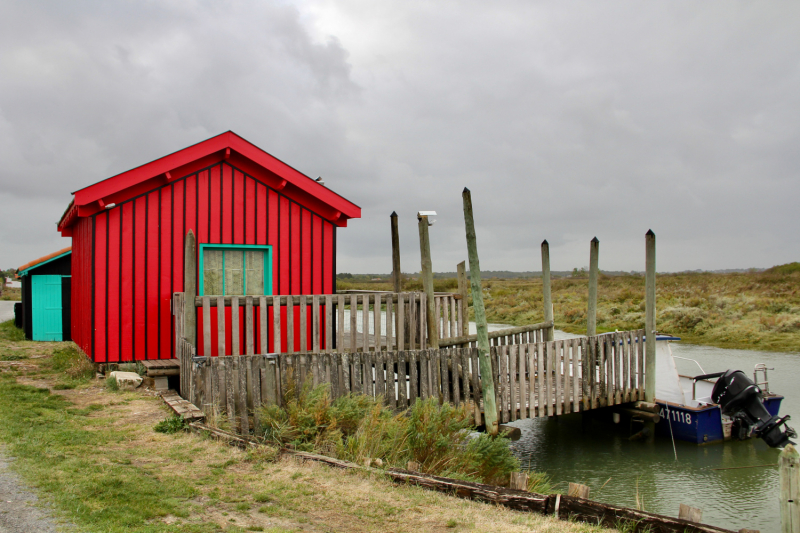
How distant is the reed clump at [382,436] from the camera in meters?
6.81

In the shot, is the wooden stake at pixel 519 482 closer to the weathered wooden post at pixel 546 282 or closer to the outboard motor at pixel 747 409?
the weathered wooden post at pixel 546 282

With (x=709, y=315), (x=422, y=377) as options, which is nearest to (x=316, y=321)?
(x=422, y=377)

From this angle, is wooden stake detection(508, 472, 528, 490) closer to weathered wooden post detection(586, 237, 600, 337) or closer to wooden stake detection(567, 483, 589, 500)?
wooden stake detection(567, 483, 589, 500)

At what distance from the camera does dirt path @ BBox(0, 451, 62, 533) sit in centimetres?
397

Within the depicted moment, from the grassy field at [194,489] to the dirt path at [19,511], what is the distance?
102mm

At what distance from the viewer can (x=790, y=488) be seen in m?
5.18

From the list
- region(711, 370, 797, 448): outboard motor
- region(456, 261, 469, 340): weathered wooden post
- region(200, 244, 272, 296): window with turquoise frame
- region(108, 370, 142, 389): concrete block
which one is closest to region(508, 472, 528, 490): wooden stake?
region(456, 261, 469, 340): weathered wooden post

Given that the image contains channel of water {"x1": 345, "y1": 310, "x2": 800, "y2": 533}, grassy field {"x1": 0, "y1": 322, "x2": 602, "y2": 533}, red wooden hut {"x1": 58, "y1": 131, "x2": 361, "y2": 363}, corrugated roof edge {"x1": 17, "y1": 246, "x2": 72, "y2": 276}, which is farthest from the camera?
corrugated roof edge {"x1": 17, "y1": 246, "x2": 72, "y2": 276}

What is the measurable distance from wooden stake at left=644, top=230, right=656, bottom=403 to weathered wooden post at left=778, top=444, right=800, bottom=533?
730 cm

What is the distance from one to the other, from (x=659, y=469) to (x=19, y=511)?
10548 mm

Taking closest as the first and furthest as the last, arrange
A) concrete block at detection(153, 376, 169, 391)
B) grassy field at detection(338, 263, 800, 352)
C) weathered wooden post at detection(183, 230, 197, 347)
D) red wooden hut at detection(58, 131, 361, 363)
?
weathered wooden post at detection(183, 230, 197, 347) < concrete block at detection(153, 376, 169, 391) < red wooden hut at detection(58, 131, 361, 363) < grassy field at detection(338, 263, 800, 352)

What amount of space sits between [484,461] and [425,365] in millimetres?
2106

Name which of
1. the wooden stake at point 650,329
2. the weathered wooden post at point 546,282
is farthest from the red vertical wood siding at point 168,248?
the wooden stake at point 650,329

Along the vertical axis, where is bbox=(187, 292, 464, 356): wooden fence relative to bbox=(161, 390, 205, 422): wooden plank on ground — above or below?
above
